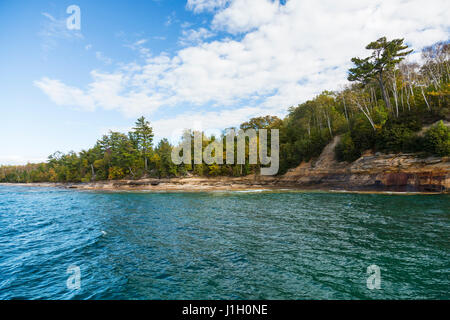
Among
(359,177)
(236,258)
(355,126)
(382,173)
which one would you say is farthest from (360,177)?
(236,258)

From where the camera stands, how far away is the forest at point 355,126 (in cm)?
3516

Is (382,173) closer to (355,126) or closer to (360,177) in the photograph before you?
(360,177)

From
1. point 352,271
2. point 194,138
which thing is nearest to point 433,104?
point 352,271

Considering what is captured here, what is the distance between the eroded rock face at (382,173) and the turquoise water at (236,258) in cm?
1732

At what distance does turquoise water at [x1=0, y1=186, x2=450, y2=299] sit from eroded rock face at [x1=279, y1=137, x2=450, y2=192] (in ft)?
56.8

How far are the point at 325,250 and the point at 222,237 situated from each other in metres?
6.13

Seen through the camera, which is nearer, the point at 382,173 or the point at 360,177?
the point at 382,173

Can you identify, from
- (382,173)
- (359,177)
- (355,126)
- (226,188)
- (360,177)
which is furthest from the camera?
(226,188)

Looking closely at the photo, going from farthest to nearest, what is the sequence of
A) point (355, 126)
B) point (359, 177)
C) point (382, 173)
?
point (355, 126)
point (359, 177)
point (382, 173)

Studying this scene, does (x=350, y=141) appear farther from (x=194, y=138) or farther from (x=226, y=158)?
(x=194, y=138)

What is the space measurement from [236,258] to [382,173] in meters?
36.2

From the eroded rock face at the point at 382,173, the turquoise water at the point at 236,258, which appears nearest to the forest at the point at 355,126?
the eroded rock face at the point at 382,173

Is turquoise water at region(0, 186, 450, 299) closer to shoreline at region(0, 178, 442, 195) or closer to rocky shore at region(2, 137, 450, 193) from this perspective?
rocky shore at region(2, 137, 450, 193)

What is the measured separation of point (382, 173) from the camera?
1383 inches
